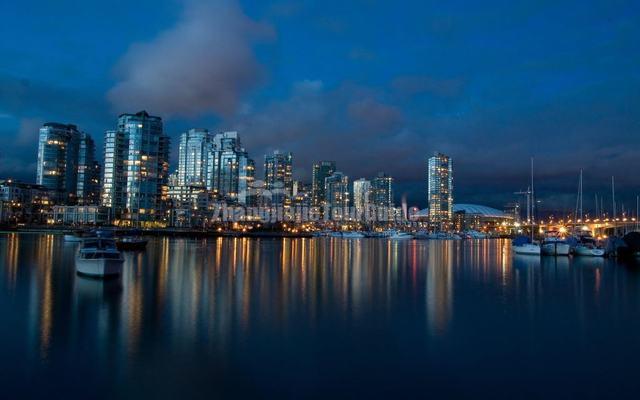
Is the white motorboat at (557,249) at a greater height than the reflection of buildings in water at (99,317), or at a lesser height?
greater

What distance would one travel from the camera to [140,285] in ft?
99.5

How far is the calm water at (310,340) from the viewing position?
12.7 metres

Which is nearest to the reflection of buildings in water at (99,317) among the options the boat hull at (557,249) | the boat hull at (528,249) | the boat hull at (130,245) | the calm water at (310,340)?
the calm water at (310,340)

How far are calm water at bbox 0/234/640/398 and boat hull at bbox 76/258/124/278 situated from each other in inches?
36.0

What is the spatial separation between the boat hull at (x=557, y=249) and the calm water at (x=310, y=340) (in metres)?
35.5

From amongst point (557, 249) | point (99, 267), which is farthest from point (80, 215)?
point (99, 267)

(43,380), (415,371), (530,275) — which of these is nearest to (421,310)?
(415,371)

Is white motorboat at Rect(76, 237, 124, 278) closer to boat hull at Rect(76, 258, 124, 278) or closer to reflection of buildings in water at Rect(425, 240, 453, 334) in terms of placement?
boat hull at Rect(76, 258, 124, 278)

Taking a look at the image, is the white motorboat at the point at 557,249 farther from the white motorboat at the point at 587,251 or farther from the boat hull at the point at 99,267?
the boat hull at the point at 99,267

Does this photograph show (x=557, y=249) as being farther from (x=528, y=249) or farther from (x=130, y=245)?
(x=130, y=245)

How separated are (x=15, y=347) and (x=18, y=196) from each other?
694 ft

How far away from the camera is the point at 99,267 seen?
3189 centimetres

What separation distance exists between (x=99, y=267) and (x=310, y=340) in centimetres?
2011

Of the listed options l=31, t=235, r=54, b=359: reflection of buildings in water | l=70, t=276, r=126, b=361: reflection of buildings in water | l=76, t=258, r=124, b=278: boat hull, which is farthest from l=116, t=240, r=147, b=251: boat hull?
l=70, t=276, r=126, b=361: reflection of buildings in water
